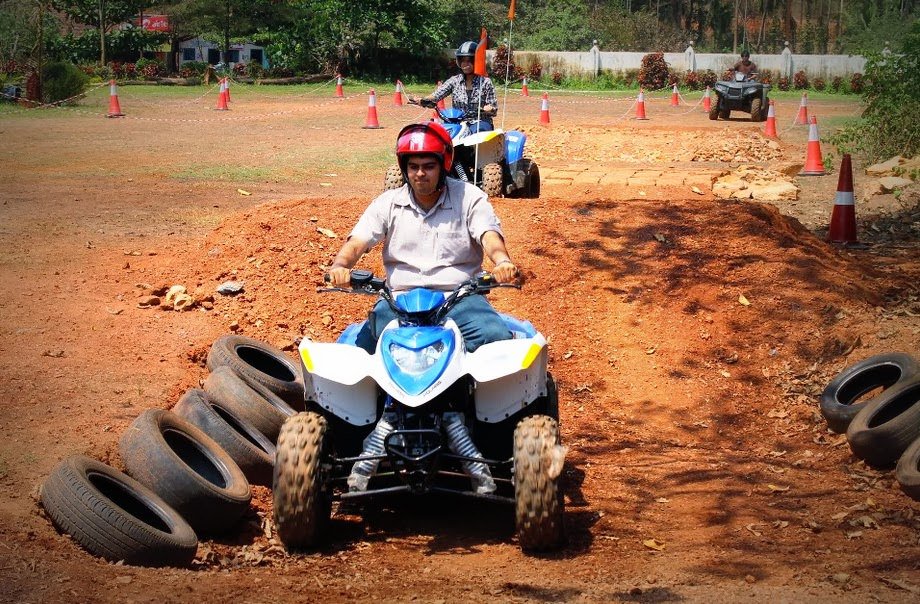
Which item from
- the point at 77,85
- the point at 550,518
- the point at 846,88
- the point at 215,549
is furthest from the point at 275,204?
the point at 846,88

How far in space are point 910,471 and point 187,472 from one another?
147 inches

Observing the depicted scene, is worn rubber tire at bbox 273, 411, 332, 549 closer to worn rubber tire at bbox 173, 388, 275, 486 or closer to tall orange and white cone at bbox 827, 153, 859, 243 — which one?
worn rubber tire at bbox 173, 388, 275, 486

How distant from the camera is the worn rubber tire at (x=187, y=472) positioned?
5.65m

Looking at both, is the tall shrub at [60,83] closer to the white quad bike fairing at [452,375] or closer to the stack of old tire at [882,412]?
the stack of old tire at [882,412]

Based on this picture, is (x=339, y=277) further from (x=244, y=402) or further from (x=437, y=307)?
(x=244, y=402)

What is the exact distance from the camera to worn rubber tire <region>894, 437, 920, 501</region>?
222 inches

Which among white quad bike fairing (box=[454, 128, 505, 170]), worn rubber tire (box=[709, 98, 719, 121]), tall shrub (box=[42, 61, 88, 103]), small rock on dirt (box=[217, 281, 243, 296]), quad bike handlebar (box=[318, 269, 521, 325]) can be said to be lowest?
small rock on dirt (box=[217, 281, 243, 296])

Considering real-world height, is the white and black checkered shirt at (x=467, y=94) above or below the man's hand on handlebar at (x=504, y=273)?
above

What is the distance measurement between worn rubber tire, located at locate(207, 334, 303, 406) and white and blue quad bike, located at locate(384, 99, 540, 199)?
18.8 ft

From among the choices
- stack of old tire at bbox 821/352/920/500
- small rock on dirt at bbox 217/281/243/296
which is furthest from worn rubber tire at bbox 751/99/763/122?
stack of old tire at bbox 821/352/920/500

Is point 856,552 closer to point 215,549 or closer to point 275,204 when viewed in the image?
point 215,549

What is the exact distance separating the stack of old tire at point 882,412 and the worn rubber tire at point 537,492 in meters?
1.94

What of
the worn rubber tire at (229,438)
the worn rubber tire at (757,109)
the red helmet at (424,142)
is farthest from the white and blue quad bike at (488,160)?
the worn rubber tire at (757,109)

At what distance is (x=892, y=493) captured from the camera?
600 centimetres
